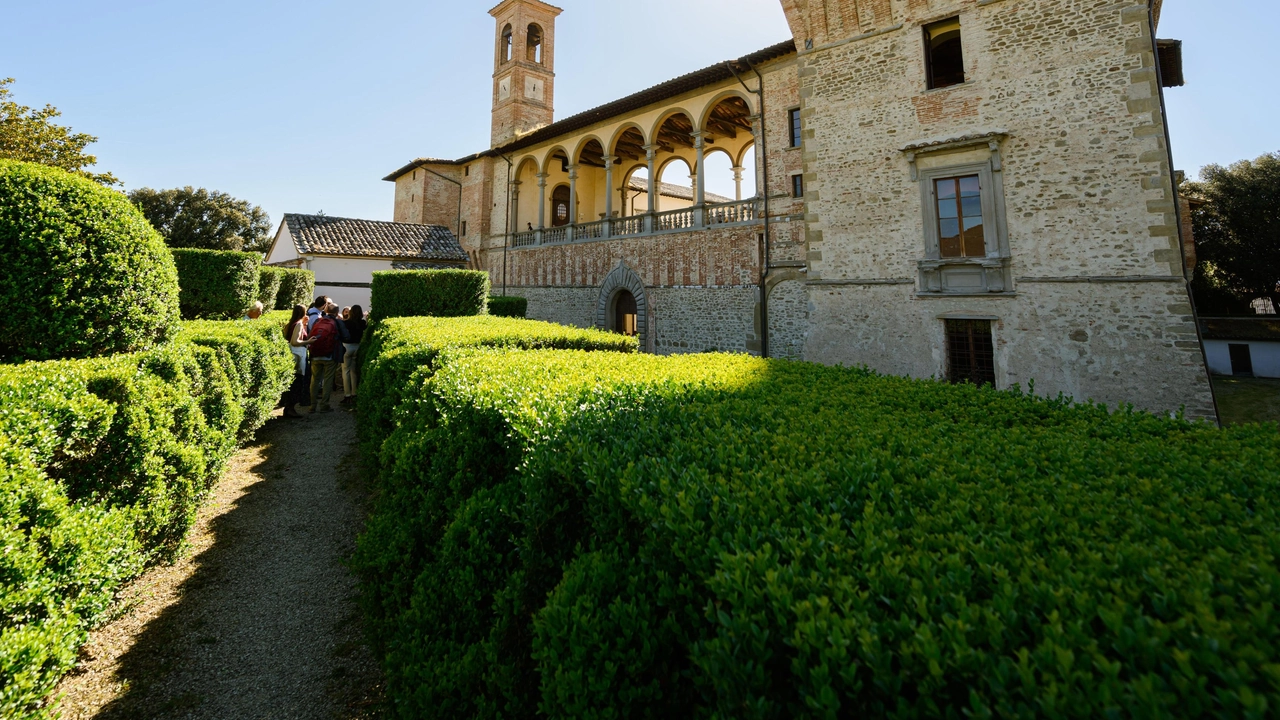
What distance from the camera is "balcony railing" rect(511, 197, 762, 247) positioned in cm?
1675

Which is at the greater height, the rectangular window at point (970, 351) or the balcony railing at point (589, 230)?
the balcony railing at point (589, 230)

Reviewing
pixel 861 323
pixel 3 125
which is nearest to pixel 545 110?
pixel 3 125

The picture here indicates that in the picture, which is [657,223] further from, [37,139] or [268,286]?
[37,139]

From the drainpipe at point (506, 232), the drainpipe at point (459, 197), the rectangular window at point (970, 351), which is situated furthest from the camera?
the drainpipe at point (459, 197)

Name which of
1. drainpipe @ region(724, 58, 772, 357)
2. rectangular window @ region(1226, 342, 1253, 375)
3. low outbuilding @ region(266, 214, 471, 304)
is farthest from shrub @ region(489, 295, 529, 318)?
rectangular window @ region(1226, 342, 1253, 375)

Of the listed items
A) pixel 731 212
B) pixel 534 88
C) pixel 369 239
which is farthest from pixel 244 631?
pixel 534 88

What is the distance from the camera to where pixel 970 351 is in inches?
440

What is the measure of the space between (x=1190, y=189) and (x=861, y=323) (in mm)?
27581

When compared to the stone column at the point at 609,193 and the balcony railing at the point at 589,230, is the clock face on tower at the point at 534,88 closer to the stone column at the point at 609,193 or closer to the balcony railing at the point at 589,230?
the stone column at the point at 609,193

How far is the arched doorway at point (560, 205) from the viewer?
26.6 metres

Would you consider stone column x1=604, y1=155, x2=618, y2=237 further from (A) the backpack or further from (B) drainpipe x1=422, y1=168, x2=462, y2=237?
(A) the backpack

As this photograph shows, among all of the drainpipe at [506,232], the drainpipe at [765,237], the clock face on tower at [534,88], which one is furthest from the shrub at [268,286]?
the clock face on tower at [534,88]

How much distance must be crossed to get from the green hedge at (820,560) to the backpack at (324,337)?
7648mm

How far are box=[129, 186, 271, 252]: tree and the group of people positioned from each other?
30.8 meters
